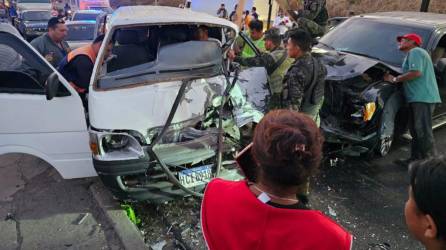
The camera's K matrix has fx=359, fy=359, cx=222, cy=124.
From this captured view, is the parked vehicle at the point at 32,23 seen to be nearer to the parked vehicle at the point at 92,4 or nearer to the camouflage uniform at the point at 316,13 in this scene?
the parked vehicle at the point at 92,4

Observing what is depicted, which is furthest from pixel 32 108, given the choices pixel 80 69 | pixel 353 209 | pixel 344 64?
pixel 344 64

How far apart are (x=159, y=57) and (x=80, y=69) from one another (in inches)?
35.1

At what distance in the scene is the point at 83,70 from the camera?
12.0ft

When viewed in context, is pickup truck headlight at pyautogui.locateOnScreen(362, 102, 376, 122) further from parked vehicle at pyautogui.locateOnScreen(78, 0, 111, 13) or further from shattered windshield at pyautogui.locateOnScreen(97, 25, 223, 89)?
parked vehicle at pyautogui.locateOnScreen(78, 0, 111, 13)

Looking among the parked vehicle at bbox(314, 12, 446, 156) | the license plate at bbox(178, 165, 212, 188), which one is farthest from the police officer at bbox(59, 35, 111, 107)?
the parked vehicle at bbox(314, 12, 446, 156)

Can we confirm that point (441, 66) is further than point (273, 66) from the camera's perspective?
Yes

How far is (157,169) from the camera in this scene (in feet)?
10.5

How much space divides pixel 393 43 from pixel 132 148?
4166 millimetres

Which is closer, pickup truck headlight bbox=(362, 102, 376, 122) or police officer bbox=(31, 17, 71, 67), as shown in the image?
pickup truck headlight bbox=(362, 102, 376, 122)

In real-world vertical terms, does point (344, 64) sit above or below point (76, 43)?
above

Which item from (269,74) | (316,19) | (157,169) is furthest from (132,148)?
(316,19)

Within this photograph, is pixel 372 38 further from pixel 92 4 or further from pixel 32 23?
pixel 92 4

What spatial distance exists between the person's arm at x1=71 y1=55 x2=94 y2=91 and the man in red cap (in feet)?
12.0

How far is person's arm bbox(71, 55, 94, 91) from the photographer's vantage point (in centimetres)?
364
